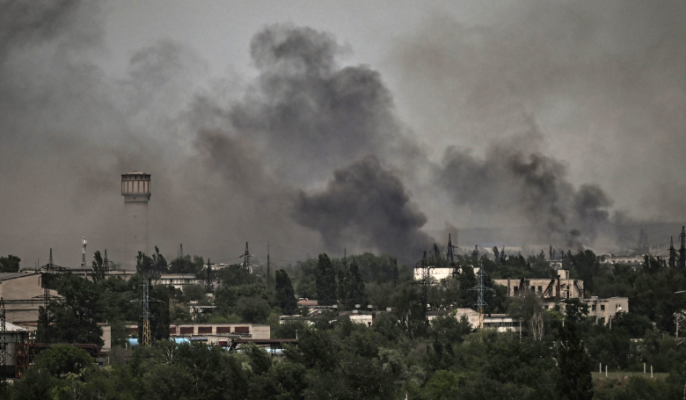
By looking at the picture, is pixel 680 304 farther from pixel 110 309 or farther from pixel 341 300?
pixel 110 309

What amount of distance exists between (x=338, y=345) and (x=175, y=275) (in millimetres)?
58255

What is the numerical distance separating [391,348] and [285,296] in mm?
26144

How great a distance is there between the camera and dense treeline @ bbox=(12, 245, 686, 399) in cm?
4097

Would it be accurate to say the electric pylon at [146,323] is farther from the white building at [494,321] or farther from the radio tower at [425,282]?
the white building at [494,321]

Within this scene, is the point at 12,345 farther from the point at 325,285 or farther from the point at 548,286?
the point at 548,286

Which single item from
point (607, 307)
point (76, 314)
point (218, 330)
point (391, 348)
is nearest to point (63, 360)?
point (76, 314)

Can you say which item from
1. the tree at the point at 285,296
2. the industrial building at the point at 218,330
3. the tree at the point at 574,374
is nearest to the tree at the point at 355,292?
the tree at the point at 285,296

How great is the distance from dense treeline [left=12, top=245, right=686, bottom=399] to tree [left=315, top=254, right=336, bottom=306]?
10 cm

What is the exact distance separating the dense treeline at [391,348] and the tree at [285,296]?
90 mm

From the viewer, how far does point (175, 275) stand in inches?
4222

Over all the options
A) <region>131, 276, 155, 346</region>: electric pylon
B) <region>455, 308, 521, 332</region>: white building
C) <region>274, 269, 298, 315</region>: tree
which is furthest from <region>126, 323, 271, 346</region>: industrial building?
<region>455, 308, 521, 332</region>: white building

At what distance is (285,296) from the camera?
80.8 metres

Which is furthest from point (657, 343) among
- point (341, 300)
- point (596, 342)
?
point (341, 300)

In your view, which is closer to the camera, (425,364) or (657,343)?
(425,364)
